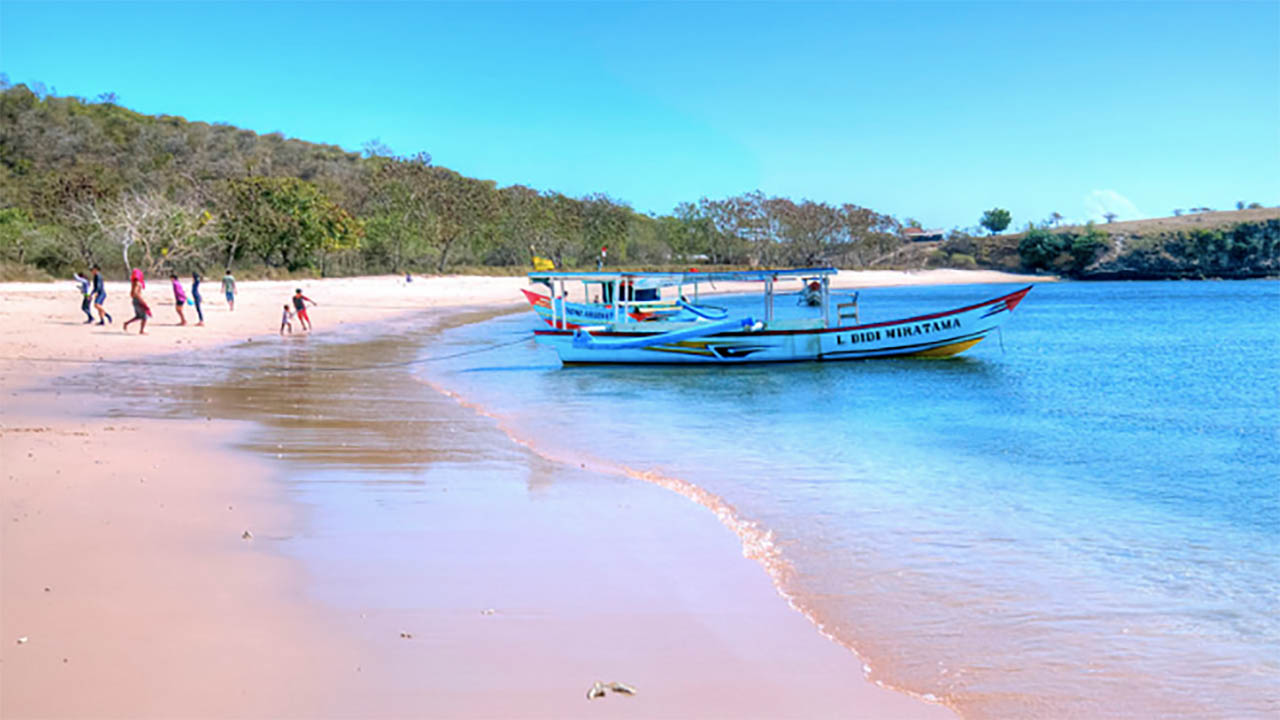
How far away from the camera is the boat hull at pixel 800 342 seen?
73.8 feet

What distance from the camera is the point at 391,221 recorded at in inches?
2400

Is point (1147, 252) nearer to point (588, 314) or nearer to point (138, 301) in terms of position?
point (588, 314)

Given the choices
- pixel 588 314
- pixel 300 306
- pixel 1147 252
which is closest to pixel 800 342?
pixel 588 314

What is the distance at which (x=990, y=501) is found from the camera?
30.9 feet

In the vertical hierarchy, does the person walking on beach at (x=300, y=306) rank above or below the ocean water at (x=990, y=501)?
above

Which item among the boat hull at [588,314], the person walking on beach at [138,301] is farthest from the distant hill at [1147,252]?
the person walking on beach at [138,301]

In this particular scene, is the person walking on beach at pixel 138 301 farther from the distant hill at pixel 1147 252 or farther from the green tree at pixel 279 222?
the distant hill at pixel 1147 252

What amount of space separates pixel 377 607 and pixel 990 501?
20.7 feet

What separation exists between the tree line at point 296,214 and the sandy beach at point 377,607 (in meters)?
34.0

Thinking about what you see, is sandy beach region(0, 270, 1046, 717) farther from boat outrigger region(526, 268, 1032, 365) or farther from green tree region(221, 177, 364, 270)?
green tree region(221, 177, 364, 270)

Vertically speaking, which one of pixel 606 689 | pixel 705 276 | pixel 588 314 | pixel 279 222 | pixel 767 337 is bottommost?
pixel 606 689

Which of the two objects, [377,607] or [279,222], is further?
[279,222]

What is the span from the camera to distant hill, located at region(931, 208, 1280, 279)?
352ft

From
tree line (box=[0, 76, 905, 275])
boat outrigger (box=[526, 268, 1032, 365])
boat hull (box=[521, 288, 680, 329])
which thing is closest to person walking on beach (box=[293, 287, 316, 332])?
boat hull (box=[521, 288, 680, 329])
